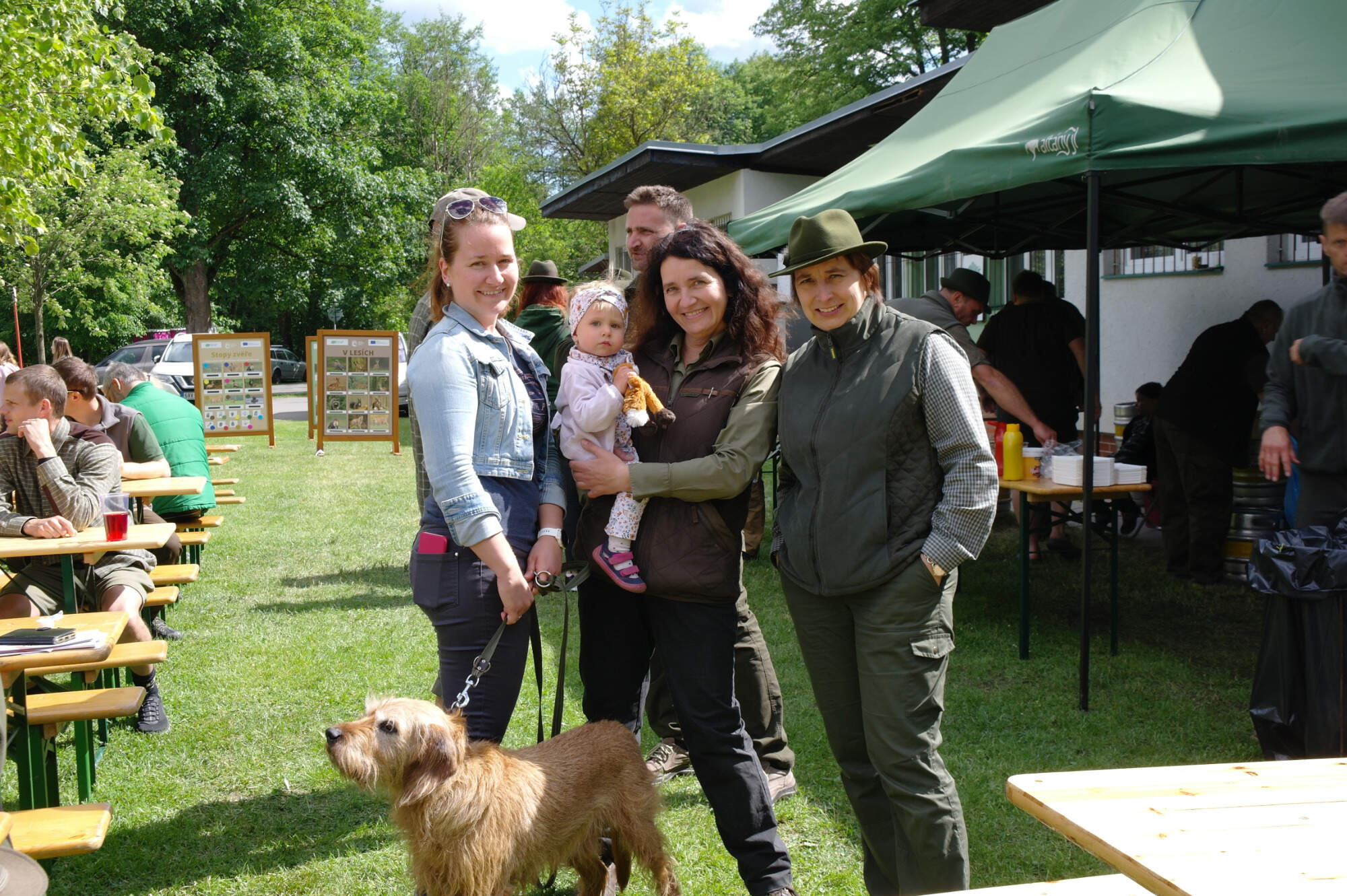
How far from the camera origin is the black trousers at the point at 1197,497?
670cm

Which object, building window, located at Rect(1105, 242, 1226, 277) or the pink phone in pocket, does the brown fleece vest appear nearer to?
the pink phone in pocket

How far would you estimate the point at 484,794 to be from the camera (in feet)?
7.75

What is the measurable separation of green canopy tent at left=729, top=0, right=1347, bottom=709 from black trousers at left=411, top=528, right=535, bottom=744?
3011 mm

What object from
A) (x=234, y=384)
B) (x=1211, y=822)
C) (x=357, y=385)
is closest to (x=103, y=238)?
(x=234, y=384)

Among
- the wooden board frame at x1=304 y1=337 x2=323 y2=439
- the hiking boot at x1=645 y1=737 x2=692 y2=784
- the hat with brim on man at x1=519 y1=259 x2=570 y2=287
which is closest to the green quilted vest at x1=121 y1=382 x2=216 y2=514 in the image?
the hat with brim on man at x1=519 y1=259 x2=570 y2=287

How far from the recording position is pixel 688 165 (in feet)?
50.1

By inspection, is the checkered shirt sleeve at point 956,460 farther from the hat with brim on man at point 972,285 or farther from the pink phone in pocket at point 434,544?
the hat with brim on man at point 972,285

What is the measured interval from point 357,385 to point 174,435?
741cm

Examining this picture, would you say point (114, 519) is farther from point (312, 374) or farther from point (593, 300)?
point (312, 374)

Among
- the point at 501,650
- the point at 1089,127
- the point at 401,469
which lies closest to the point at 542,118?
the point at 401,469

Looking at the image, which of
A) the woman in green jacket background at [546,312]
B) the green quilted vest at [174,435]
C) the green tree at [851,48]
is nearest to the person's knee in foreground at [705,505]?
the woman in green jacket background at [546,312]

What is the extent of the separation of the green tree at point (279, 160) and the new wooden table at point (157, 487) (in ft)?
78.7

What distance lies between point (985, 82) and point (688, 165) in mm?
9129

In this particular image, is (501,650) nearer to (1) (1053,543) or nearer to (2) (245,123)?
(1) (1053,543)
